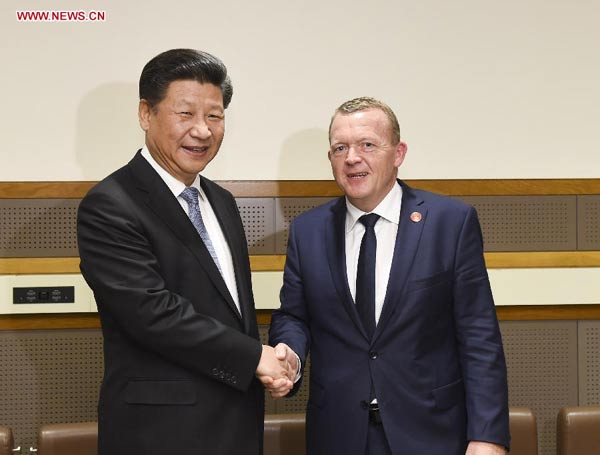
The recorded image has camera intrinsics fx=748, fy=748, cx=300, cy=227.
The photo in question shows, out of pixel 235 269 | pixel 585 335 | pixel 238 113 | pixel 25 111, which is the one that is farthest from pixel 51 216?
pixel 585 335

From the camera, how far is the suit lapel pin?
2.64m

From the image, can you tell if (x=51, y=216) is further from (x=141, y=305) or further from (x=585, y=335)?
(x=585, y=335)

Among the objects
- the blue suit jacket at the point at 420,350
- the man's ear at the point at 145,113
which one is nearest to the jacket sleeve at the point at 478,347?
the blue suit jacket at the point at 420,350

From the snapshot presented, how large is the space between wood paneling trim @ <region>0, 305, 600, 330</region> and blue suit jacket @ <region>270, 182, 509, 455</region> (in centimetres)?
120

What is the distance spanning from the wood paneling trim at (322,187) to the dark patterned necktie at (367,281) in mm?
1147

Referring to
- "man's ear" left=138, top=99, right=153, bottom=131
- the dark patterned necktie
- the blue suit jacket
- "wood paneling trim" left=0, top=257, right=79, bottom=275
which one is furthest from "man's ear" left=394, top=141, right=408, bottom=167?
"wood paneling trim" left=0, top=257, right=79, bottom=275

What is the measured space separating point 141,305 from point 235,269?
41 centimetres

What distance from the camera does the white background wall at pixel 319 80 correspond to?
144 inches

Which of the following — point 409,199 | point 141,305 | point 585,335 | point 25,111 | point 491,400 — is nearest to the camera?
point 141,305

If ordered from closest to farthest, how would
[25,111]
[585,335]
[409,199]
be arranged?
[409,199], [25,111], [585,335]

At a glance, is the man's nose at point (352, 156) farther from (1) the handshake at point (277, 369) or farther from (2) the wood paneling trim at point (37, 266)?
(2) the wood paneling trim at point (37, 266)

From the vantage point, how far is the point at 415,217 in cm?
265

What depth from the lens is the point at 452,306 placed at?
104 inches

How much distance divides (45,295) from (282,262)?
118 cm
